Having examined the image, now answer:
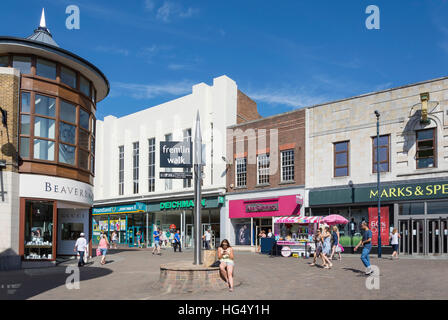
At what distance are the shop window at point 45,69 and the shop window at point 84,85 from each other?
180cm

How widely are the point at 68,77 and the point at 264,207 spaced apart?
16029 mm

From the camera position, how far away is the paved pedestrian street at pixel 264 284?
10758 mm

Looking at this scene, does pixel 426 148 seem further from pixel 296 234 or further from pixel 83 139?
pixel 83 139

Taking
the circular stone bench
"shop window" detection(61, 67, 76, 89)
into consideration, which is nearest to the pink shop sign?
"shop window" detection(61, 67, 76, 89)

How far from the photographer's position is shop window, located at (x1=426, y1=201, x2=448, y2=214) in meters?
23.1

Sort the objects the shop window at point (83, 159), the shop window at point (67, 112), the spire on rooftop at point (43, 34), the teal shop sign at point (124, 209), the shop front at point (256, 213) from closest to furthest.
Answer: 1. the shop window at point (67, 112)
2. the shop window at point (83, 159)
3. the spire on rooftop at point (43, 34)
4. the shop front at point (256, 213)
5. the teal shop sign at point (124, 209)

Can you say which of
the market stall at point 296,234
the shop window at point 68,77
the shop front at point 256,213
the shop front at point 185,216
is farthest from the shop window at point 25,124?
the shop front at point 185,216

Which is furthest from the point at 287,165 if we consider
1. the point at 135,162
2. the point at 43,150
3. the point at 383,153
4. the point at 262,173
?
the point at 135,162

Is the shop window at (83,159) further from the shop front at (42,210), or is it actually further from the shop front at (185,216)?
the shop front at (185,216)

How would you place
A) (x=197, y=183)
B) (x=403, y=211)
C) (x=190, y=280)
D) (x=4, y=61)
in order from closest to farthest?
(x=190, y=280), (x=197, y=183), (x=4, y=61), (x=403, y=211)

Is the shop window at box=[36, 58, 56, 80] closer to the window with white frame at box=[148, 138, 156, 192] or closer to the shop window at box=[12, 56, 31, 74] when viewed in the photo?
the shop window at box=[12, 56, 31, 74]

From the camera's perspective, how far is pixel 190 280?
36.9ft

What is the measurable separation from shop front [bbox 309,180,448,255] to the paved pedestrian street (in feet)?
23.4
